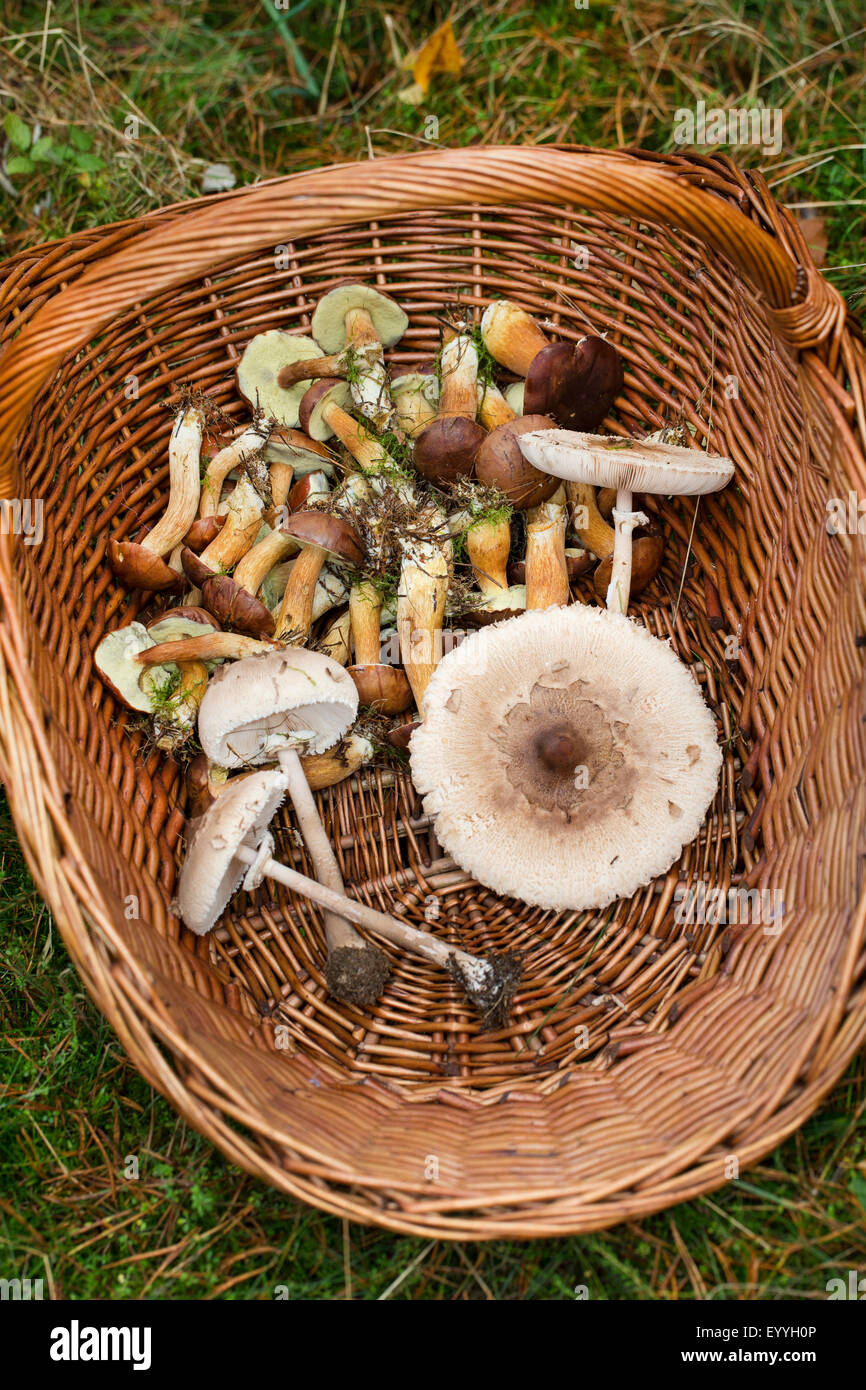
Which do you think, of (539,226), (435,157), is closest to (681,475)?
(435,157)

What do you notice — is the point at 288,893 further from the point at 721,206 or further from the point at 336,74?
the point at 336,74

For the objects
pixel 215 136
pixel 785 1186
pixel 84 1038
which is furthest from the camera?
pixel 215 136

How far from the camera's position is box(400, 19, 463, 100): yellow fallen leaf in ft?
13.6

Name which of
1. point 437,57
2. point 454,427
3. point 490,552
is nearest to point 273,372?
point 454,427

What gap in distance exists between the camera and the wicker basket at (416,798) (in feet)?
6.70

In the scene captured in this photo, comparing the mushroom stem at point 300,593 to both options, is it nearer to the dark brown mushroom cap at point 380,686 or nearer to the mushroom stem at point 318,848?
the dark brown mushroom cap at point 380,686

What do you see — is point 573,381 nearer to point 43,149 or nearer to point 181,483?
point 181,483

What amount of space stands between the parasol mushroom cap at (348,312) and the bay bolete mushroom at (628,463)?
2.87 feet

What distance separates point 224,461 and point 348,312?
0.66 metres

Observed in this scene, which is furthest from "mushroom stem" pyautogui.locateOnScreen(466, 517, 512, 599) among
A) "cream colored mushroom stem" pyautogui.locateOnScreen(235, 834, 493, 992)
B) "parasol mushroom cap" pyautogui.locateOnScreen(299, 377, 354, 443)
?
"cream colored mushroom stem" pyautogui.locateOnScreen(235, 834, 493, 992)

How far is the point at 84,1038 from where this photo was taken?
2799mm

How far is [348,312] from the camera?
3.22 m

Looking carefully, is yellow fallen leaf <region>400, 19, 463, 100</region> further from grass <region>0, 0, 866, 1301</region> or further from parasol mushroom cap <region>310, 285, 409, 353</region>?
parasol mushroom cap <region>310, 285, 409, 353</region>

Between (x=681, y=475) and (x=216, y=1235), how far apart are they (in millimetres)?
2345
